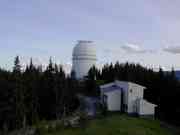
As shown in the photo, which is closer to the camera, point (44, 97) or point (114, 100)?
point (114, 100)

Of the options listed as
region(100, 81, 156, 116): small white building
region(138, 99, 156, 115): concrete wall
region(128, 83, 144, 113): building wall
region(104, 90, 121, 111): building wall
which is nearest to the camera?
region(138, 99, 156, 115): concrete wall

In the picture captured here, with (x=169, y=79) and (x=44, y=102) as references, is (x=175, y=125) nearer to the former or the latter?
(x=169, y=79)

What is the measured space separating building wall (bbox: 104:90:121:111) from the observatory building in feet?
113

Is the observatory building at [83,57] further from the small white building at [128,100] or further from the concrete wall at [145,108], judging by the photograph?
the concrete wall at [145,108]

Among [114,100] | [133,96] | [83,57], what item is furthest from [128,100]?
[83,57]

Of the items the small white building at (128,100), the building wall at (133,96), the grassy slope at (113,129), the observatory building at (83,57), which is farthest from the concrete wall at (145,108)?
the observatory building at (83,57)

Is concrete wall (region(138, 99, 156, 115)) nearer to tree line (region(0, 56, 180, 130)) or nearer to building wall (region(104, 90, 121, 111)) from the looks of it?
tree line (region(0, 56, 180, 130))

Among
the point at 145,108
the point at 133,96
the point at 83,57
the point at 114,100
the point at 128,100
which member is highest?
the point at 83,57

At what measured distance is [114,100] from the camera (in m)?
41.4

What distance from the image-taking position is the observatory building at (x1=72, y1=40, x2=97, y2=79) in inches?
2916

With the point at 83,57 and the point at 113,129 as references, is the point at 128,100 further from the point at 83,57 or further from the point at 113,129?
the point at 83,57

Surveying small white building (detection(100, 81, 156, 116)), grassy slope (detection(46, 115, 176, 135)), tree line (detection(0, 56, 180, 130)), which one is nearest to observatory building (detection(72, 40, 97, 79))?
tree line (detection(0, 56, 180, 130))

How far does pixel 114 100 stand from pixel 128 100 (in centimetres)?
291

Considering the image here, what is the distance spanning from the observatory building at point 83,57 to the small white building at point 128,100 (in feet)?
108
